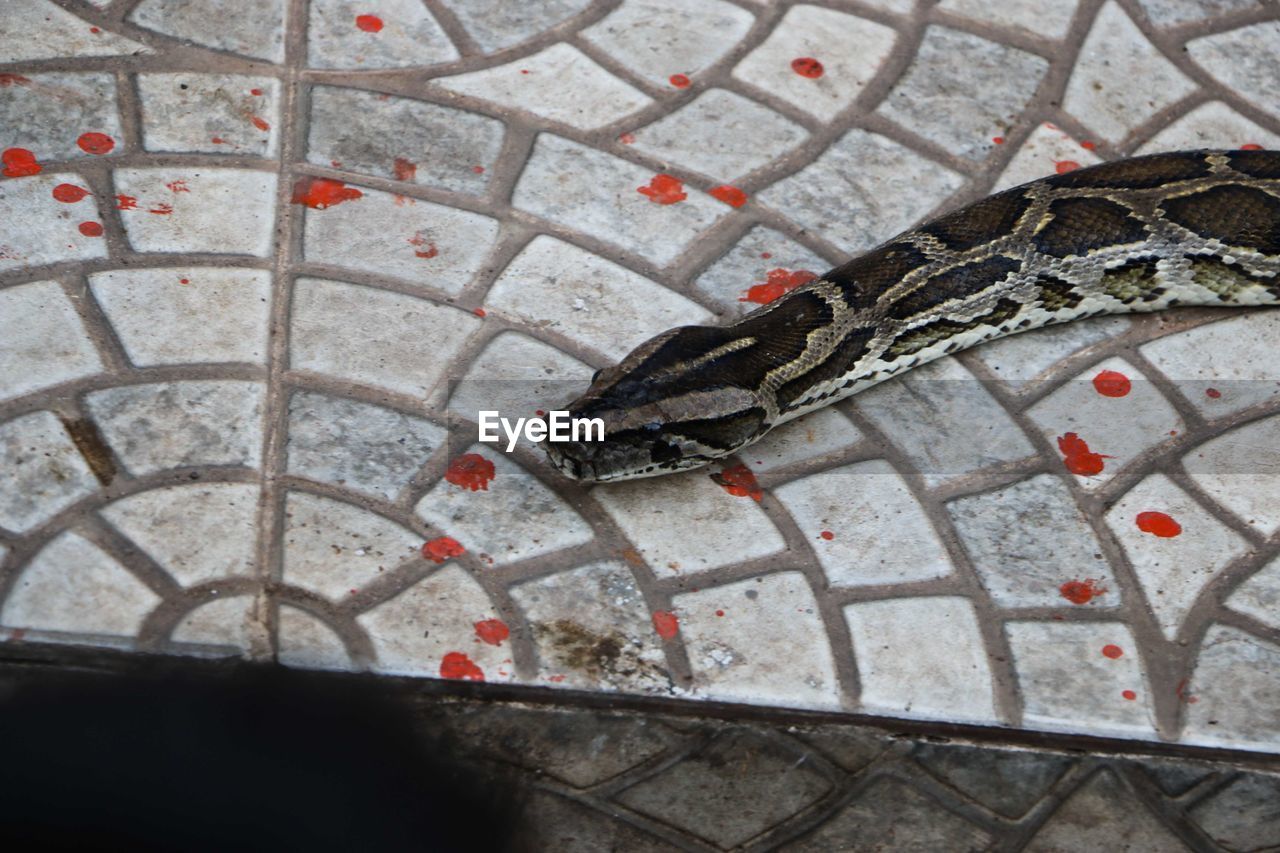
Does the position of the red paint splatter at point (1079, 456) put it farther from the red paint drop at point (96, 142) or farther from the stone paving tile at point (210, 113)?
the red paint drop at point (96, 142)

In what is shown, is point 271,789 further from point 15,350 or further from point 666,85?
point 666,85

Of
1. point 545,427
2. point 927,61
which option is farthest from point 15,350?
point 927,61

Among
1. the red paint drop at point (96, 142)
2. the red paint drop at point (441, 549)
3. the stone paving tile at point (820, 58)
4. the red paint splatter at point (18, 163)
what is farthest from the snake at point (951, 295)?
the red paint splatter at point (18, 163)

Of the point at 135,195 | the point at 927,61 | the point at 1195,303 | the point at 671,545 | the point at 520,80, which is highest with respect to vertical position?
the point at 927,61

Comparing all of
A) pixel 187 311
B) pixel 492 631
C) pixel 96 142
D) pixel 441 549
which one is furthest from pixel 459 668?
pixel 96 142

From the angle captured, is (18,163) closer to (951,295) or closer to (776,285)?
(776,285)
